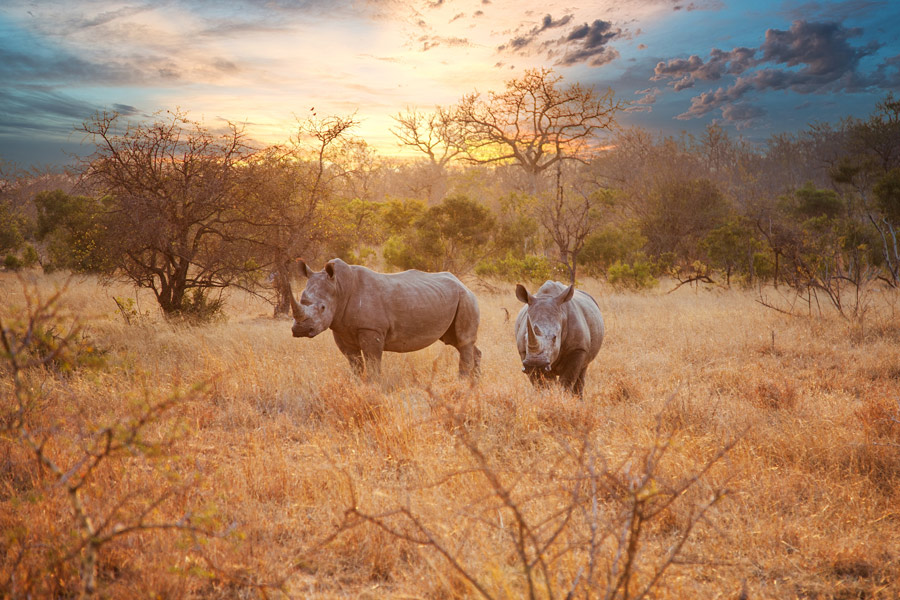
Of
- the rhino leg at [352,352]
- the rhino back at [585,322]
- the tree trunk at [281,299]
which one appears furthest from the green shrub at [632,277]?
the rhino leg at [352,352]

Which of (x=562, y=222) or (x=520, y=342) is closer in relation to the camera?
(x=520, y=342)

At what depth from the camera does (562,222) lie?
19969 mm

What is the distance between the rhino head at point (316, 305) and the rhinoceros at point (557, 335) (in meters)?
2.09

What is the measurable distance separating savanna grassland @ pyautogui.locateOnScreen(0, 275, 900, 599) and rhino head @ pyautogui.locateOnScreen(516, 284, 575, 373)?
0.45 metres

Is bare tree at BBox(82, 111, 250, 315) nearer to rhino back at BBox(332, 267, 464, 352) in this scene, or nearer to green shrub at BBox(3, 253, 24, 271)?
rhino back at BBox(332, 267, 464, 352)

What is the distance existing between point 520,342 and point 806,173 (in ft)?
167

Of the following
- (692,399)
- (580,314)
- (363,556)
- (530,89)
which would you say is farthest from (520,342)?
(530,89)

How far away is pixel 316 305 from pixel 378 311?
2.54 ft

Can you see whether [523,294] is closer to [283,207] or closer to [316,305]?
[316,305]

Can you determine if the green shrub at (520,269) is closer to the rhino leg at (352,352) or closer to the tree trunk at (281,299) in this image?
the tree trunk at (281,299)

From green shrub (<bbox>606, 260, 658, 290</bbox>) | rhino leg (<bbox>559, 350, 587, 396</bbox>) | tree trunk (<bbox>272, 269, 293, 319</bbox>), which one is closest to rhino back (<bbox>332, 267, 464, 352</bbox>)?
rhino leg (<bbox>559, 350, 587, 396</bbox>)

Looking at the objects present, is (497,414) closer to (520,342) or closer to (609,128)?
(520,342)

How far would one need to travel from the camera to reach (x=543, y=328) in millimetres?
5664

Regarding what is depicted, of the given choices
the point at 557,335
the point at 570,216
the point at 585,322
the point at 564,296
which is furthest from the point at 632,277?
the point at 557,335
